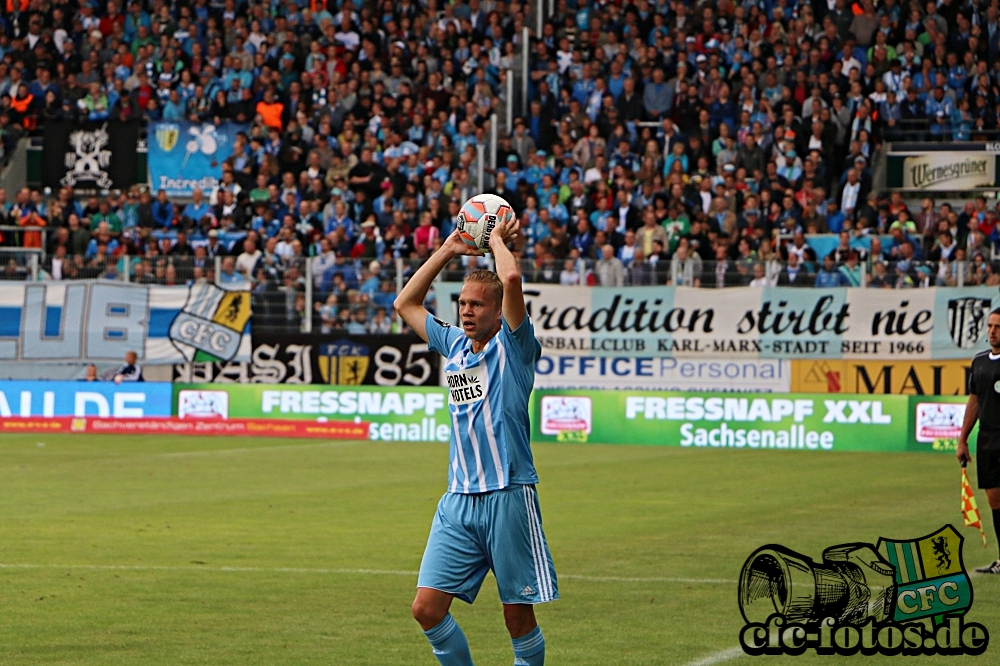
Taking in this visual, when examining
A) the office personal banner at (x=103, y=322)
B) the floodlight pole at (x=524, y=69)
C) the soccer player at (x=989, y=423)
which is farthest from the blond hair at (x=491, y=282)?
the floodlight pole at (x=524, y=69)

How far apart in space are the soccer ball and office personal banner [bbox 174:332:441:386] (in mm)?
20125

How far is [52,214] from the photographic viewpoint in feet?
102

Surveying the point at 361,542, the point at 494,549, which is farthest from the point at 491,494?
the point at 361,542

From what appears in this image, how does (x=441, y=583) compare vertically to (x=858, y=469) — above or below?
above

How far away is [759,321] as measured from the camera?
26.0 metres

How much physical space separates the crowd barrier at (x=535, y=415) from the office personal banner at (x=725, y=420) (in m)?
0.02

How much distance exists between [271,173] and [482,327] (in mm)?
25788

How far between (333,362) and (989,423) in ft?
55.8

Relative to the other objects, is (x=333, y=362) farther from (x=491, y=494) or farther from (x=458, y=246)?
(x=491, y=494)

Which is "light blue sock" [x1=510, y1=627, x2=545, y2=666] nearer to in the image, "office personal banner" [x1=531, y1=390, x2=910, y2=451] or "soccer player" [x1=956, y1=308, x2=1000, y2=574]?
"soccer player" [x1=956, y1=308, x2=1000, y2=574]

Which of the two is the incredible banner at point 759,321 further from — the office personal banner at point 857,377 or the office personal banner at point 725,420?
the office personal banner at point 725,420

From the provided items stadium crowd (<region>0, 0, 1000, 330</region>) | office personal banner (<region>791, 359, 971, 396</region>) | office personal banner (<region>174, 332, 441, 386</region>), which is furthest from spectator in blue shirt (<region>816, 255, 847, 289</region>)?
office personal banner (<region>174, 332, 441, 386</region>)

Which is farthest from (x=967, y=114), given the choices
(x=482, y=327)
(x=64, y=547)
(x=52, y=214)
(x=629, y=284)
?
(x=482, y=327)

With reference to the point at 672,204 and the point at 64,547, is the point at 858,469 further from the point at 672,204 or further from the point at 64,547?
the point at 64,547
